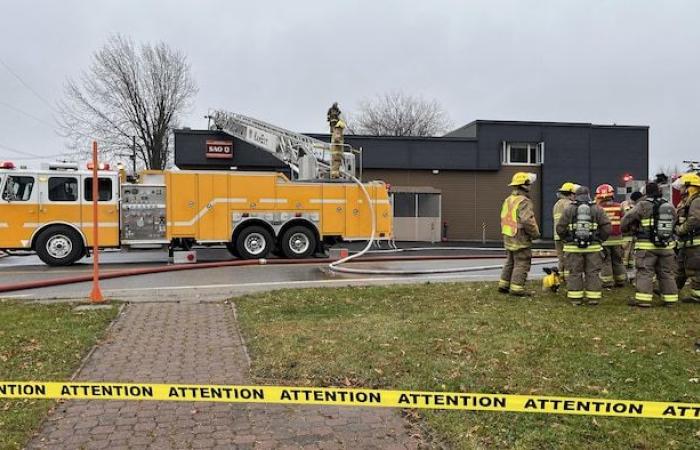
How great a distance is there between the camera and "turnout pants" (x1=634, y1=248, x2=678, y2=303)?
7223 millimetres

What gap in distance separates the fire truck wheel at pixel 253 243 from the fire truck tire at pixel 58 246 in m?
3.88

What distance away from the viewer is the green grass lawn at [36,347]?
361 cm

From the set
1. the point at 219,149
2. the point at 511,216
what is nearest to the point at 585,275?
the point at 511,216

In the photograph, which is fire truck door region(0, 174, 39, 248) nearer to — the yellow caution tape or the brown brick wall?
the yellow caution tape

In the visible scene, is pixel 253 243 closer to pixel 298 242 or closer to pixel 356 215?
pixel 298 242

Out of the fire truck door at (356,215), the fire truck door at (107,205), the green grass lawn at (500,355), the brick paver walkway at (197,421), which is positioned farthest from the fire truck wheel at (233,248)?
the brick paver walkway at (197,421)

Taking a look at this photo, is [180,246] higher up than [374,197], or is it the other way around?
[374,197]

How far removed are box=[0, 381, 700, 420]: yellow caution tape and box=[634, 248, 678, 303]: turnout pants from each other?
4167 millimetres

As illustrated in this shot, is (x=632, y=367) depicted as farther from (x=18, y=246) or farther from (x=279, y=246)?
(x=18, y=246)

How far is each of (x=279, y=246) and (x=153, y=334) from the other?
9.37 m

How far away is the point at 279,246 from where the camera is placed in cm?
1546

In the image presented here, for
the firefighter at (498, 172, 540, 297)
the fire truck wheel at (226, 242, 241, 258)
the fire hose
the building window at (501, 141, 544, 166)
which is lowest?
the fire hose

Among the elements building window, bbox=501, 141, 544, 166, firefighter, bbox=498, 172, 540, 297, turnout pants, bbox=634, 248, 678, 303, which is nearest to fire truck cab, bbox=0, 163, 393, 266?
firefighter, bbox=498, 172, 540, 297

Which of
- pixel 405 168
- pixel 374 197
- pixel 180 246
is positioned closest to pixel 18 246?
pixel 180 246
